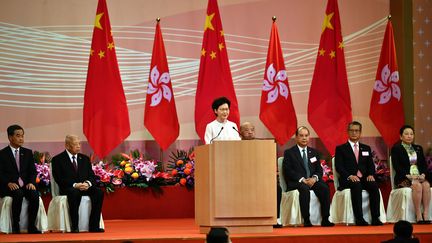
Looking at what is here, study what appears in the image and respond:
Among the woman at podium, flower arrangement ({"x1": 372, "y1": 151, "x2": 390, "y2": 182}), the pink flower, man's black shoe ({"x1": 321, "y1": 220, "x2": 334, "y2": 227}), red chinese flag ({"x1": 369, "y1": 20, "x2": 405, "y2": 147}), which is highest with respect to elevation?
red chinese flag ({"x1": 369, "y1": 20, "x2": 405, "y2": 147})

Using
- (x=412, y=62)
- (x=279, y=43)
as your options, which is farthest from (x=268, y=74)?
(x=412, y=62)

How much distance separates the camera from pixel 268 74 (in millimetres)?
11102

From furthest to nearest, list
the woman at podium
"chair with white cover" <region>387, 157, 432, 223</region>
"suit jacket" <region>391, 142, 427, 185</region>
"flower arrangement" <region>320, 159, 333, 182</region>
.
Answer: "flower arrangement" <region>320, 159, 333, 182</region>
"suit jacket" <region>391, 142, 427, 185</region>
"chair with white cover" <region>387, 157, 432, 223</region>
the woman at podium

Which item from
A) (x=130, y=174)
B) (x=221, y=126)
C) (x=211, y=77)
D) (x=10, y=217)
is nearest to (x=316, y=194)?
(x=221, y=126)

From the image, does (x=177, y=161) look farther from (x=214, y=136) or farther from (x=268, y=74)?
(x=214, y=136)

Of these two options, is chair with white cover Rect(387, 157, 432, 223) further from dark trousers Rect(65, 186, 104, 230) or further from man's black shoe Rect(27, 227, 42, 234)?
man's black shoe Rect(27, 227, 42, 234)

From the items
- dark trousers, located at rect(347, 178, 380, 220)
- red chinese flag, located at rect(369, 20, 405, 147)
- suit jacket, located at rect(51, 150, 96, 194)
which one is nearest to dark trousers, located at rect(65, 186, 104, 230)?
suit jacket, located at rect(51, 150, 96, 194)

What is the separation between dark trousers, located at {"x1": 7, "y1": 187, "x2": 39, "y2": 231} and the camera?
884 centimetres

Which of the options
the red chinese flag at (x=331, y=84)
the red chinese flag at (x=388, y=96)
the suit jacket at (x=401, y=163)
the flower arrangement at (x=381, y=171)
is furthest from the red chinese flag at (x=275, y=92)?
the suit jacket at (x=401, y=163)

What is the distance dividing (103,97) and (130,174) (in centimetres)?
105

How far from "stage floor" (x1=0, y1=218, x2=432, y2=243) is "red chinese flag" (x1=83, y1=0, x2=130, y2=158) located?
184 centimetres

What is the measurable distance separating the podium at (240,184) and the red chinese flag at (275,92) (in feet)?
→ 11.1

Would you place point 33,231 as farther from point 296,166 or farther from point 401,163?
point 401,163

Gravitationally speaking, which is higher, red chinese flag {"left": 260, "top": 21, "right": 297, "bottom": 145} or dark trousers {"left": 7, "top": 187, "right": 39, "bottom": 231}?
red chinese flag {"left": 260, "top": 21, "right": 297, "bottom": 145}
